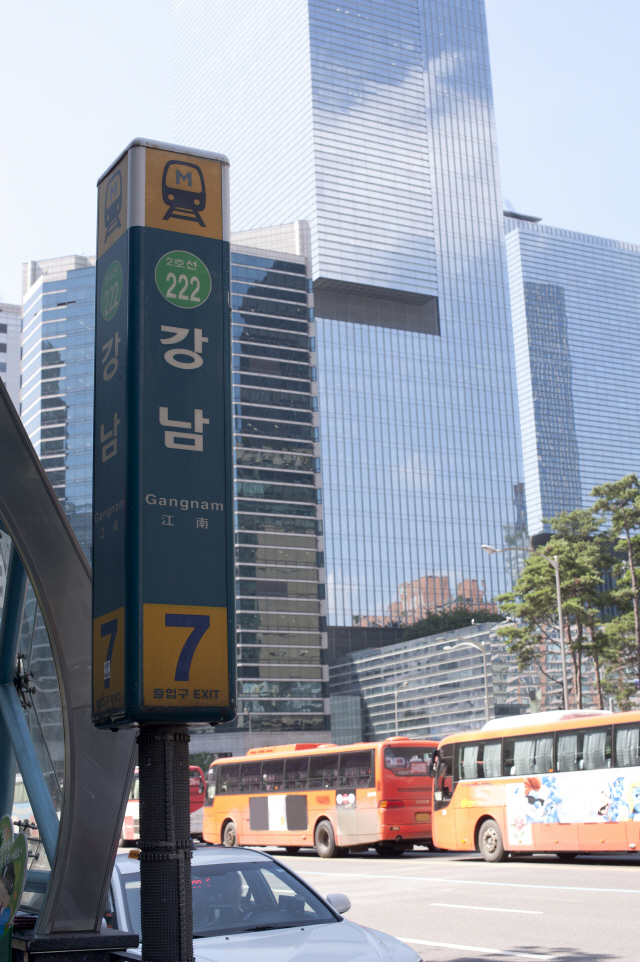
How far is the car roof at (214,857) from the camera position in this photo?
22.8 feet

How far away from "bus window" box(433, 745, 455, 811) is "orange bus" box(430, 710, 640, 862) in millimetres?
22

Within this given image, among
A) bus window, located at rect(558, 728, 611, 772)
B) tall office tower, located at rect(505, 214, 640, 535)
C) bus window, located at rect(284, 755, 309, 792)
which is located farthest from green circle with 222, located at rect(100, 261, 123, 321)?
tall office tower, located at rect(505, 214, 640, 535)

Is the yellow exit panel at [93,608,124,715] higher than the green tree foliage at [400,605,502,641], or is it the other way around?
the green tree foliage at [400,605,502,641]

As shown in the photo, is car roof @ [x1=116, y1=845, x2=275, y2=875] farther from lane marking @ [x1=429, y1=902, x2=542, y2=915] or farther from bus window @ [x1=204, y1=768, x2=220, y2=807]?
bus window @ [x1=204, y1=768, x2=220, y2=807]

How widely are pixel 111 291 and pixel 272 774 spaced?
25369mm

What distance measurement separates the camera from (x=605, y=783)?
18.8 meters

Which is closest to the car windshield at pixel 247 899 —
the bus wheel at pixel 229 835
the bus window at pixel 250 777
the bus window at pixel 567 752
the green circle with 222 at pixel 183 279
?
the green circle with 222 at pixel 183 279

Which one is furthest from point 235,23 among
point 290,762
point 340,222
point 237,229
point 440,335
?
point 290,762

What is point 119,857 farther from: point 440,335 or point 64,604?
point 440,335

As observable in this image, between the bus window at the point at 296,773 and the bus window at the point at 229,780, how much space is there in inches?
105

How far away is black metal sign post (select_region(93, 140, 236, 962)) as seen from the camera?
388 centimetres

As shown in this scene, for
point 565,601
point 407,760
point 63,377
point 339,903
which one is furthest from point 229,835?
point 63,377

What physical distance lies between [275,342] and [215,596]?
12169cm

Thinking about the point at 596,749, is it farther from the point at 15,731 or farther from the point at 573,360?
the point at 573,360
